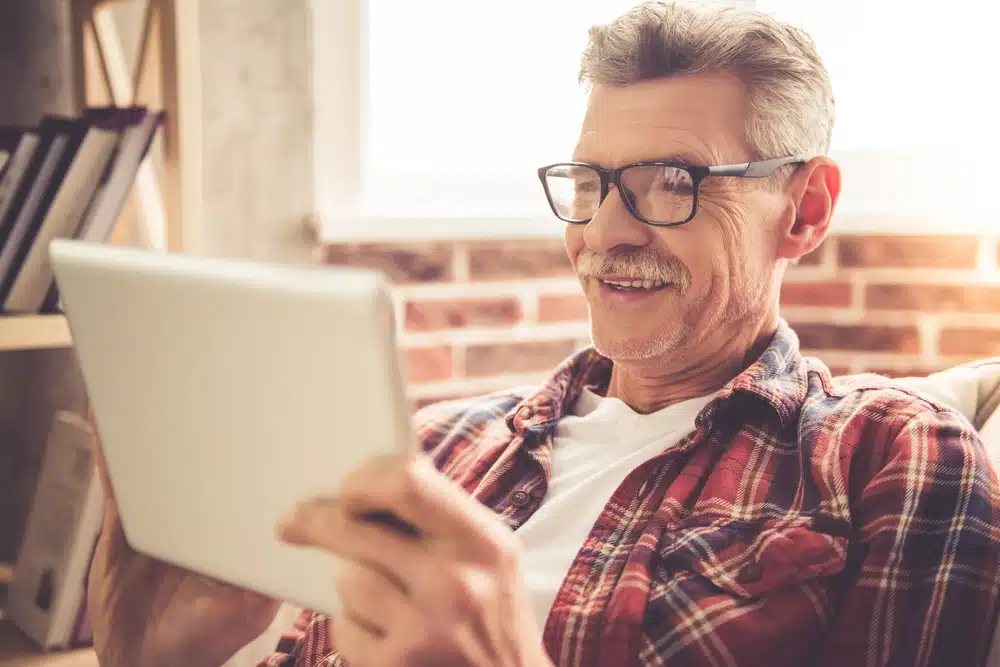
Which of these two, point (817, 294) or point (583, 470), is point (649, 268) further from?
point (817, 294)

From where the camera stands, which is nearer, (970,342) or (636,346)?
(636,346)

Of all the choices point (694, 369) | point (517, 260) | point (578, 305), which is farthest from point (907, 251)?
point (694, 369)

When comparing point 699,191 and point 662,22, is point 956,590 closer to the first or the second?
point 699,191

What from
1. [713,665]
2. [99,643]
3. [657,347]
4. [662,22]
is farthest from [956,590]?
[99,643]

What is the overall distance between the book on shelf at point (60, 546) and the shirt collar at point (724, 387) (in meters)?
0.63

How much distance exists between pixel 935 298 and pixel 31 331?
155 centimetres

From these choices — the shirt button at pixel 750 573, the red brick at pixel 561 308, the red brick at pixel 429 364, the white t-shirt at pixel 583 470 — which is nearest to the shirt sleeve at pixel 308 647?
the white t-shirt at pixel 583 470

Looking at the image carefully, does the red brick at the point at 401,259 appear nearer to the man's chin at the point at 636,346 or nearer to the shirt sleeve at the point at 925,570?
the man's chin at the point at 636,346

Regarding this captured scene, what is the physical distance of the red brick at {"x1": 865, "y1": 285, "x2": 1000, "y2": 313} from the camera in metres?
Result: 1.86

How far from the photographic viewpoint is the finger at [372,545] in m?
0.64

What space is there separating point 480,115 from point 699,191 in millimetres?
872

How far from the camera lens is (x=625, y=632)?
1.01m

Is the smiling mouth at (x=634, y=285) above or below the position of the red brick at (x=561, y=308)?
above

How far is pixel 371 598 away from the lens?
66cm
